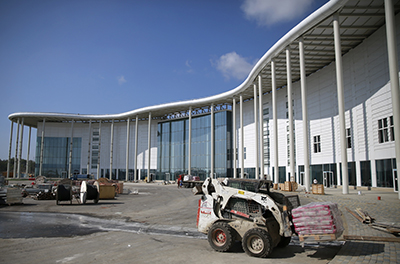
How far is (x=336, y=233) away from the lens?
6980 millimetres

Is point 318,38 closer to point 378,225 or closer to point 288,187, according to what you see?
point 288,187

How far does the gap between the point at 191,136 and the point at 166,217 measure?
46003mm

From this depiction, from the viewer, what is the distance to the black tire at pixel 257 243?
7352 mm

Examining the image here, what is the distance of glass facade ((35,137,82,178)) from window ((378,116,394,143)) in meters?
67.9

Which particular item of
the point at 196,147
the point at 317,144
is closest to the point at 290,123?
the point at 317,144

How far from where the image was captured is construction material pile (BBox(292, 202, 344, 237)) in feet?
22.9

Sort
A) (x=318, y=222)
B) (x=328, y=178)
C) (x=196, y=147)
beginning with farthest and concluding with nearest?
(x=196, y=147)
(x=328, y=178)
(x=318, y=222)

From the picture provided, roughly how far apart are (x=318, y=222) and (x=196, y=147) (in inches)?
2064

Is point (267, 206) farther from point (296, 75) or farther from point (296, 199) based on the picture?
point (296, 75)

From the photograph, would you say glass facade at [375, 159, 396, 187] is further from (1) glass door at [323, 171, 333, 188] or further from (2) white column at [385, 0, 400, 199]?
(2) white column at [385, 0, 400, 199]

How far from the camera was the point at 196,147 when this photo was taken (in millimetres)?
59375

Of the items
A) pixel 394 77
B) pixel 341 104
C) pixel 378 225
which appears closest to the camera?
pixel 378 225

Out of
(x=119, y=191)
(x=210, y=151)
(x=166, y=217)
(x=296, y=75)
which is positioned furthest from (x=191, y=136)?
(x=166, y=217)

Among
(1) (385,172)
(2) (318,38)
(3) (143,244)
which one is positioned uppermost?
(2) (318,38)
